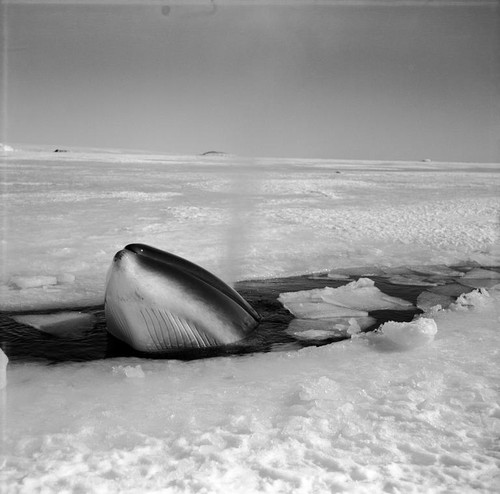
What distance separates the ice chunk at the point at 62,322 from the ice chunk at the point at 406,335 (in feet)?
4.65

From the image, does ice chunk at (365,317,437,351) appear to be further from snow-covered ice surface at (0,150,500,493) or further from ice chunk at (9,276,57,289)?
ice chunk at (9,276,57,289)

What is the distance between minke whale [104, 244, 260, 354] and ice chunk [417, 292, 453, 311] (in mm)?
1238

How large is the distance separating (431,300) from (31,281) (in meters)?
2.48

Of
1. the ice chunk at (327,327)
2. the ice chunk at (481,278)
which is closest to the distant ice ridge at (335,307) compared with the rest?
the ice chunk at (327,327)

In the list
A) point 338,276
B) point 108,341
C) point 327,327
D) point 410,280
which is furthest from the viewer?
point 338,276

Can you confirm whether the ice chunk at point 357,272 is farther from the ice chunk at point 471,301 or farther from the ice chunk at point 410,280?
the ice chunk at point 471,301

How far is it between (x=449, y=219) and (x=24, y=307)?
5329 millimetres

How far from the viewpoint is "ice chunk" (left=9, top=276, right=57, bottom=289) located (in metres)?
3.42

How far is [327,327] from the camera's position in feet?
8.91

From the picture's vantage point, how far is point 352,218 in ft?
22.2

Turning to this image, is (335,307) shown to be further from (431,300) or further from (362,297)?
(431,300)

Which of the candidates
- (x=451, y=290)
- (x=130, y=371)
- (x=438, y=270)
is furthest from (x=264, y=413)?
(x=438, y=270)

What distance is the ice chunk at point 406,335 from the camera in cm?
231

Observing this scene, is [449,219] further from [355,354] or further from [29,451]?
[29,451]
